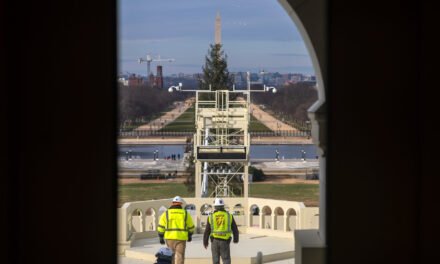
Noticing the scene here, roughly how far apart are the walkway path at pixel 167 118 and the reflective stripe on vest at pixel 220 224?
37082mm

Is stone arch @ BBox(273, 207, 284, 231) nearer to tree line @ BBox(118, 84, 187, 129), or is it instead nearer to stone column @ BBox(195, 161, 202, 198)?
stone column @ BBox(195, 161, 202, 198)

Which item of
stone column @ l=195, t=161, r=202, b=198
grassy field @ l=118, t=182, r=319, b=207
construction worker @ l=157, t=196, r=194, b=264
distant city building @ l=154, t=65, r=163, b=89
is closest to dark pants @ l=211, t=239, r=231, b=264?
construction worker @ l=157, t=196, r=194, b=264

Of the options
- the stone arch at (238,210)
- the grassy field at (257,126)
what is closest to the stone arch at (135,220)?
the stone arch at (238,210)

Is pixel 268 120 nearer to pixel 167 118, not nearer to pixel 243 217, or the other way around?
pixel 167 118

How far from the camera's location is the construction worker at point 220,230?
11.7 metres

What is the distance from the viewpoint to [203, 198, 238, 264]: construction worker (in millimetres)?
11742

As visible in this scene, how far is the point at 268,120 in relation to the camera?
5356cm

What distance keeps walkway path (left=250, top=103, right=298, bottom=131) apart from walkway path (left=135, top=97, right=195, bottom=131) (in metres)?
4.78

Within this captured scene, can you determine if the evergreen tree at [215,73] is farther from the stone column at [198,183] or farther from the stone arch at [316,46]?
the stone arch at [316,46]
